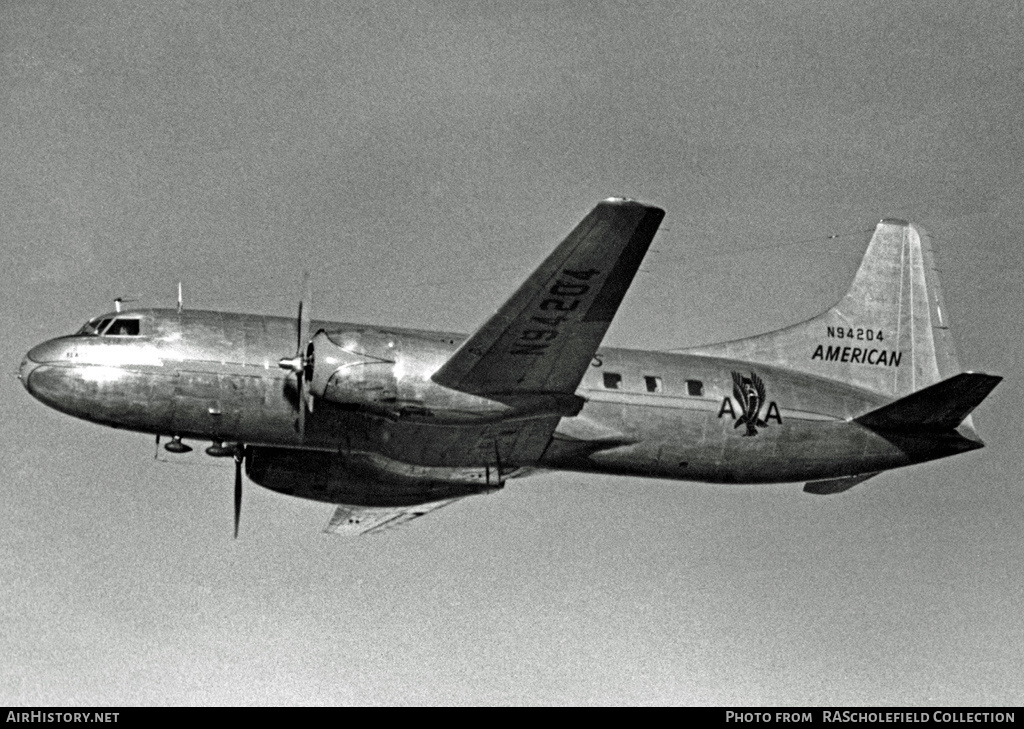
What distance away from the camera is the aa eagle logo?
29.4 m

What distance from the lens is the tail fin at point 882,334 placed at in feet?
107

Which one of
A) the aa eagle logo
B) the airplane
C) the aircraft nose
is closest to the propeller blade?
the airplane

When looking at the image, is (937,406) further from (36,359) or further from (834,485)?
(36,359)

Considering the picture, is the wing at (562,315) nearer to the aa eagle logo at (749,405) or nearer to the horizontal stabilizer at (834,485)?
the aa eagle logo at (749,405)

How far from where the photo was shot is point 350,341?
26375 mm

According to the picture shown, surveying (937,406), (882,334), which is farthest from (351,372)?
(882,334)

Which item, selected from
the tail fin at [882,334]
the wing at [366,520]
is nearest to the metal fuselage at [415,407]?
the tail fin at [882,334]

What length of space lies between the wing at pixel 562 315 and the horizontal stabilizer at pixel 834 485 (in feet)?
23.1

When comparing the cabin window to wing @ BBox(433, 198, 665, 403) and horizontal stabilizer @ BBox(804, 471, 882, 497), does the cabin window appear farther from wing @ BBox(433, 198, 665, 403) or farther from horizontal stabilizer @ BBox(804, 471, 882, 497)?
horizontal stabilizer @ BBox(804, 471, 882, 497)

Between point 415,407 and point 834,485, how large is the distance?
386 inches
